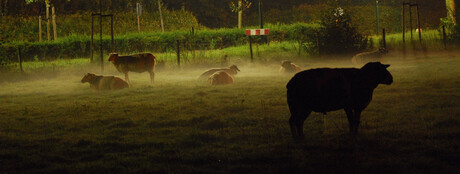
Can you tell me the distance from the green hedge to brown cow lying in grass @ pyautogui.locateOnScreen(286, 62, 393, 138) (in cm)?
2188

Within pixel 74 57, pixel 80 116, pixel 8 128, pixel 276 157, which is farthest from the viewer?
pixel 74 57

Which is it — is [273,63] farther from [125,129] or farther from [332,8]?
[125,129]

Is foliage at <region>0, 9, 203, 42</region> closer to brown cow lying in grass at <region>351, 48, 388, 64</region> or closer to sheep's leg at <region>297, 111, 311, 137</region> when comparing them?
brown cow lying in grass at <region>351, 48, 388, 64</region>

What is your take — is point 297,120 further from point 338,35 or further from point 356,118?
point 338,35

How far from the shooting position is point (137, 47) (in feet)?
123

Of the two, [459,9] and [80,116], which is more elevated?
[459,9]

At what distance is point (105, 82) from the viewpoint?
19.1 m

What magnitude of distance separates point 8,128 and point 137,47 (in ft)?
85.6

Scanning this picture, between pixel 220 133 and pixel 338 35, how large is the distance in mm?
20585

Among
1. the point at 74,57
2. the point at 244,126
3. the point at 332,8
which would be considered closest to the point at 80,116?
the point at 244,126

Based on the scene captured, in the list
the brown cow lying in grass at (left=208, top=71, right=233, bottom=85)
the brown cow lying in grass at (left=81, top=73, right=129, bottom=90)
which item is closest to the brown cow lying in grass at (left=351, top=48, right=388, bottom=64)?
the brown cow lying in grass at (left=208, top=71, right=233, bottom=85)

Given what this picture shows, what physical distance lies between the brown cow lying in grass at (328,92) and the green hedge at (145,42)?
2188cm

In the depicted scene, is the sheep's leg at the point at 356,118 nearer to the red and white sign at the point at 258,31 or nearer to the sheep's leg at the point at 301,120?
the sheep's leg at the point at 301,120

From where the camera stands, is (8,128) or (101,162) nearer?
(101,162)
